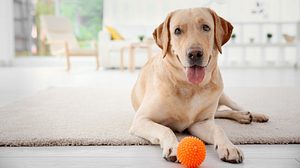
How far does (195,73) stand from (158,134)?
31 centimetres

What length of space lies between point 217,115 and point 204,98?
568mm

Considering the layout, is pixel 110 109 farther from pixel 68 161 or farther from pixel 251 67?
pixel 251 67

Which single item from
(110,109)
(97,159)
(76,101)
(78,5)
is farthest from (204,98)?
(78,5)

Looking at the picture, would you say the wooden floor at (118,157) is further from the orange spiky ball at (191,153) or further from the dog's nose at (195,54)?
the dog's nose at (195,54)

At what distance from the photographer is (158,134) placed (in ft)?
5.76

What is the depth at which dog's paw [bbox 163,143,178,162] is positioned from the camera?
1540mm

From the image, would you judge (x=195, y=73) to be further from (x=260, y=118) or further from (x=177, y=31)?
(x=260, y=118)

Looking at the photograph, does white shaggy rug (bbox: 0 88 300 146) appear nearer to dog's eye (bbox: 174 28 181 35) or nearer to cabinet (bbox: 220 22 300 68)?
dog's eye (bbox: 174 28 181 35)

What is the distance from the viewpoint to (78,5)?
988 centimetres

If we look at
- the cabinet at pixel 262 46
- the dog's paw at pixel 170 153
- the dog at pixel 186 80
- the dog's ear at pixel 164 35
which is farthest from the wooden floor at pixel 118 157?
the cabinet at pixel 262 46

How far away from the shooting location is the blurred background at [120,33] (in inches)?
311

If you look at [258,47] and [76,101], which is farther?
[258,47]

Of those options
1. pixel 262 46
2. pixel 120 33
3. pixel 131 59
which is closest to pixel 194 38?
pixel 131 59

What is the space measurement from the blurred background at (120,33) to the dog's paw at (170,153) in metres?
5.80
